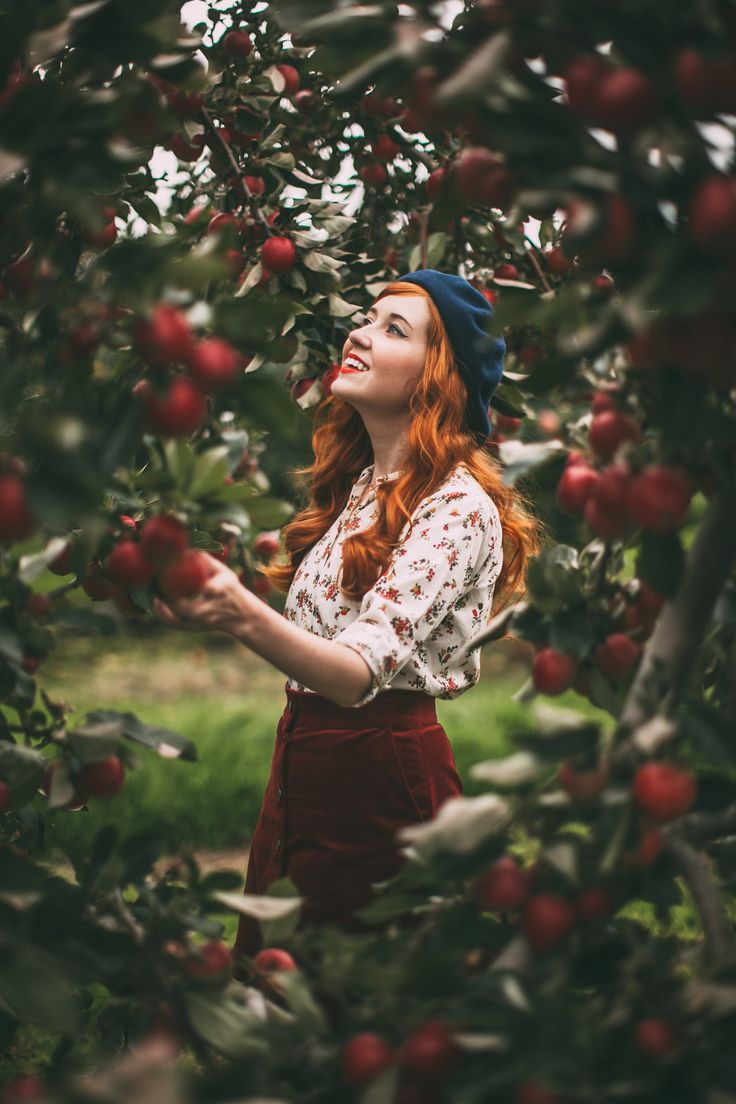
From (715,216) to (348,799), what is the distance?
1.31 metres

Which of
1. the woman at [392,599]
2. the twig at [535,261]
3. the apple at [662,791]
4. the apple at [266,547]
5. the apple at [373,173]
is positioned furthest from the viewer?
the apple at [266,547]

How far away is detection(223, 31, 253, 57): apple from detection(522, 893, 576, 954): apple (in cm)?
175

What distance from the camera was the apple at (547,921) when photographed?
100cm

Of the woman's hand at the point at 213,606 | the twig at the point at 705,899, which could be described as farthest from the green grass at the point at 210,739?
Answer: the twig at the point at 705,899

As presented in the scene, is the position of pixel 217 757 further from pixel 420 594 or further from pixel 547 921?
pixel 547 921

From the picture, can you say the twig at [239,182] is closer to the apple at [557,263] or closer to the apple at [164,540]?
the apple at [557,263]

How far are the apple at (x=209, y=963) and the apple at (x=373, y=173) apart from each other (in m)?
1.83

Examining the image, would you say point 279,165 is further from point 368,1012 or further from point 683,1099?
point 683,1099

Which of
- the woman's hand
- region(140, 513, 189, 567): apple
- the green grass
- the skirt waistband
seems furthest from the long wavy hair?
the green grass

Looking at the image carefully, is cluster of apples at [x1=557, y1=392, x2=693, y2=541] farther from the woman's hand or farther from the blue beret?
the blue beret

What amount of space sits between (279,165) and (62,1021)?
1641mm

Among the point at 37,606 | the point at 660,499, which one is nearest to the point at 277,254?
the point at 37,606

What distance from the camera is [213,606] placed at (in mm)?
1296

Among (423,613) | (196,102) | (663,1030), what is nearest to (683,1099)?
(663,1030)
